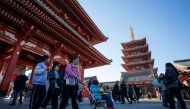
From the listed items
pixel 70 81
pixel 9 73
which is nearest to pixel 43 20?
pixel 9 73

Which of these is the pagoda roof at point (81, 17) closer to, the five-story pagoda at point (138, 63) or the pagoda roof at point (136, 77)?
the pagoda roof at point (136, 77)

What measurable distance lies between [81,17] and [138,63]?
2268 centimetres

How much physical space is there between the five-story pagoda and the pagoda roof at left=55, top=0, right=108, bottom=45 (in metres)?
16.7

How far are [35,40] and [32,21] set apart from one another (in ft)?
5.33

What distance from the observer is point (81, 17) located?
377 inches

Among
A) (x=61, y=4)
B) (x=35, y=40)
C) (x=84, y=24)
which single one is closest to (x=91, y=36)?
(x=84, y=24)

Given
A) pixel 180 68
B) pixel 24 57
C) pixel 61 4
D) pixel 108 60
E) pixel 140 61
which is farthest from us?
pixel 140 61

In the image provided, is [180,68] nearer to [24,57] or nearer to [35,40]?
[35,40]

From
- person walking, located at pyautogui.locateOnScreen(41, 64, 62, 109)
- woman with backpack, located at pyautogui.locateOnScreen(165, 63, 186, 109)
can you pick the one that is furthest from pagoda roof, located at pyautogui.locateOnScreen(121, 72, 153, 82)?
person walking, located at pyautogui.locateOnScreen(41, 64, 62, 109)

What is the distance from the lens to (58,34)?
704 centimetres

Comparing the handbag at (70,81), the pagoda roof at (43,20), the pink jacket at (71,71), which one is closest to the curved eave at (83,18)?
the pagoda roof at (43,20)

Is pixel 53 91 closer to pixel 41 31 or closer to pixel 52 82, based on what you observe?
pixel 52 82

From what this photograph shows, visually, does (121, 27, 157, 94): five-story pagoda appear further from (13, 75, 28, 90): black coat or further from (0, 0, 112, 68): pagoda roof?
(13, 75, 28, 90): black coat

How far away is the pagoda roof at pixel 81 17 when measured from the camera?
831 cm
